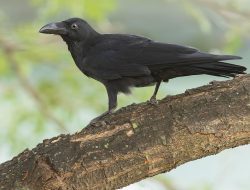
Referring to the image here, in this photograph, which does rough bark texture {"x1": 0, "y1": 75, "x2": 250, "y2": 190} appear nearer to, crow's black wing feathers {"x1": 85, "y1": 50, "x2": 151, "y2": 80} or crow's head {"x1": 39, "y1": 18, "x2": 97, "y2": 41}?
crow's black wing feathers {"x1": 85, "y1": 50, "x2": 151, "y2": 80}

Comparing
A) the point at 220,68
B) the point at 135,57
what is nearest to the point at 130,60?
the point at 135,57

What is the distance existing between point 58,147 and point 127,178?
10.5 inches

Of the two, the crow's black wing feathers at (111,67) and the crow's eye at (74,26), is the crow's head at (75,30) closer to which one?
the crow's eye at (74,26)

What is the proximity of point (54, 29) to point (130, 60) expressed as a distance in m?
0.39

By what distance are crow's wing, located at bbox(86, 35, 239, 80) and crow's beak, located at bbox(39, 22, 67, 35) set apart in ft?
0.55

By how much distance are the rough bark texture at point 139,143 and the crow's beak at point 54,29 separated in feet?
1.85

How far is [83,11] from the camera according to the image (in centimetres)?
379

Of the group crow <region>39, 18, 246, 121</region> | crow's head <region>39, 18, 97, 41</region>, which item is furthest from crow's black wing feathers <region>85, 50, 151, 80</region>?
crow's head <region>39, 18, 97, 41</region>

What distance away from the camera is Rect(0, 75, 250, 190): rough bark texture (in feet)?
6.97

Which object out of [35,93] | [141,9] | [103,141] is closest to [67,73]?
[35,93]

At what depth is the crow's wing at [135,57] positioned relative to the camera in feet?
7.93

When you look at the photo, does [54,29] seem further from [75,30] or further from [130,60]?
[130,60]

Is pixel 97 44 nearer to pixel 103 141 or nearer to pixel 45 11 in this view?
pixel 103 141

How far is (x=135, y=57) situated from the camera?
2.52m
